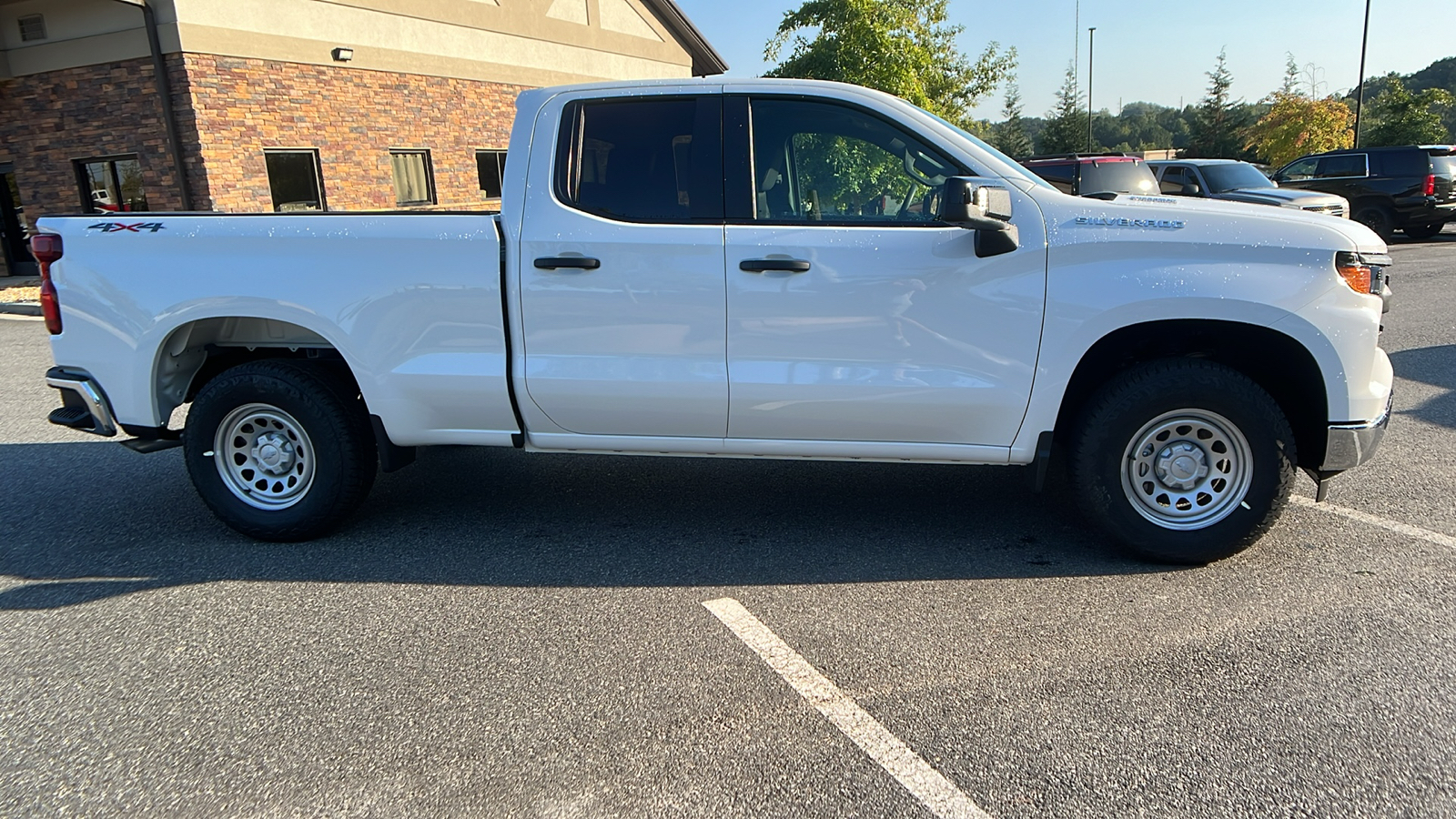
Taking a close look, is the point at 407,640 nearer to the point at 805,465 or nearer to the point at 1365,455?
the point at 805,465

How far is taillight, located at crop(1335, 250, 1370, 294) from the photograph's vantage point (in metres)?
3.63

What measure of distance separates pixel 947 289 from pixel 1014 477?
1.87 meters

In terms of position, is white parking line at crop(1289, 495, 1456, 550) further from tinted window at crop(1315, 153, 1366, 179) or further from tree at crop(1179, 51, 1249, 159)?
tree at crop(1179, 51, 1249, 159)

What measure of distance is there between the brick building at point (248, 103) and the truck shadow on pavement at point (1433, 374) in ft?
47.6

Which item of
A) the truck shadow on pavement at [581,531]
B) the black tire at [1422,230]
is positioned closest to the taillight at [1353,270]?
the truck shadow on pavement at [581,531]

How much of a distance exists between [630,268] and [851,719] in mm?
2036

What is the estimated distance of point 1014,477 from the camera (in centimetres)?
Result: 525

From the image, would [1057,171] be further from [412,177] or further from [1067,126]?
[1067,126]

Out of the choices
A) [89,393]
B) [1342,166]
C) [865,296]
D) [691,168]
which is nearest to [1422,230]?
[1342,166]

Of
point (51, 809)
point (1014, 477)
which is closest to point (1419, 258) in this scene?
point (1014, 477)

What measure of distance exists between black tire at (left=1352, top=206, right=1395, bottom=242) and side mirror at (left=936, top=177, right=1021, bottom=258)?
1888 centimetres

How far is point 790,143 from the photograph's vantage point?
4.01m

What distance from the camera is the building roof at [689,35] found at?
2247 cm

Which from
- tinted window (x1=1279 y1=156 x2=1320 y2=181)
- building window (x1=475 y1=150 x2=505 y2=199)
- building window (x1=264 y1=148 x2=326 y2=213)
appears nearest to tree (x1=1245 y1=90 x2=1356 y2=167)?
tinted window (x1=1279 y1=156 x2=1320 y2=181)
